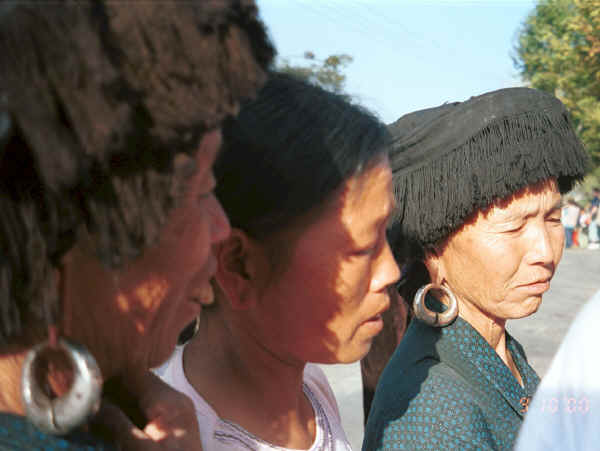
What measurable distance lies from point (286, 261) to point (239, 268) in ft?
0.39

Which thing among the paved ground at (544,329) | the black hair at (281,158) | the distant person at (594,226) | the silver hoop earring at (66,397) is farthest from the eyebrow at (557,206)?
the distant person at (594,226)

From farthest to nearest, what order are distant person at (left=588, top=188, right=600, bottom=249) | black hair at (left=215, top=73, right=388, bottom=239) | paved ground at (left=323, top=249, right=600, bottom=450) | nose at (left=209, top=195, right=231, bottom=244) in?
distant person at (left=588, top=188, right=600, bottom=249), paved ground at (left=323, top=249, right=600, bottom=450), black hair at (left=215, top=73, right=388, bottom=239), nose at (left=209, top=195, right=231, bottom=244)

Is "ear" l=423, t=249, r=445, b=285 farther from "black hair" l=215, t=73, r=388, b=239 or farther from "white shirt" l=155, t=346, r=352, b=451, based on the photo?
"black hair" l=215, t=73, r=388, b=239

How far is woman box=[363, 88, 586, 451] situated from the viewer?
81.0 inches

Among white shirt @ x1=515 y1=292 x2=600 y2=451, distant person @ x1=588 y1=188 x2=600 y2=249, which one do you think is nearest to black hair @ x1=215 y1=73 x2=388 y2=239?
white shirt @ x1=515 y1=292 x2=600 y2=451

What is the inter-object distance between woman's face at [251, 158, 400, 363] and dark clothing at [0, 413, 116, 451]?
63cm

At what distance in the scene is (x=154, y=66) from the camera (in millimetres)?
759

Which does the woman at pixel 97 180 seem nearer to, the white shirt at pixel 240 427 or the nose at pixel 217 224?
the nose at pixel 217 224

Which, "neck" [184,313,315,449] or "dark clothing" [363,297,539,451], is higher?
"neck" [184,313,315,449]

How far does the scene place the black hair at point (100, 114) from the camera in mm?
719

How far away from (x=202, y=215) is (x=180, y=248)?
7cm

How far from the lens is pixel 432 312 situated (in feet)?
7.12

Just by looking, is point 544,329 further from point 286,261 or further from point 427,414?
point 286,261

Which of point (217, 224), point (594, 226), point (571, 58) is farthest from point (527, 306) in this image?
point (571, 58)
